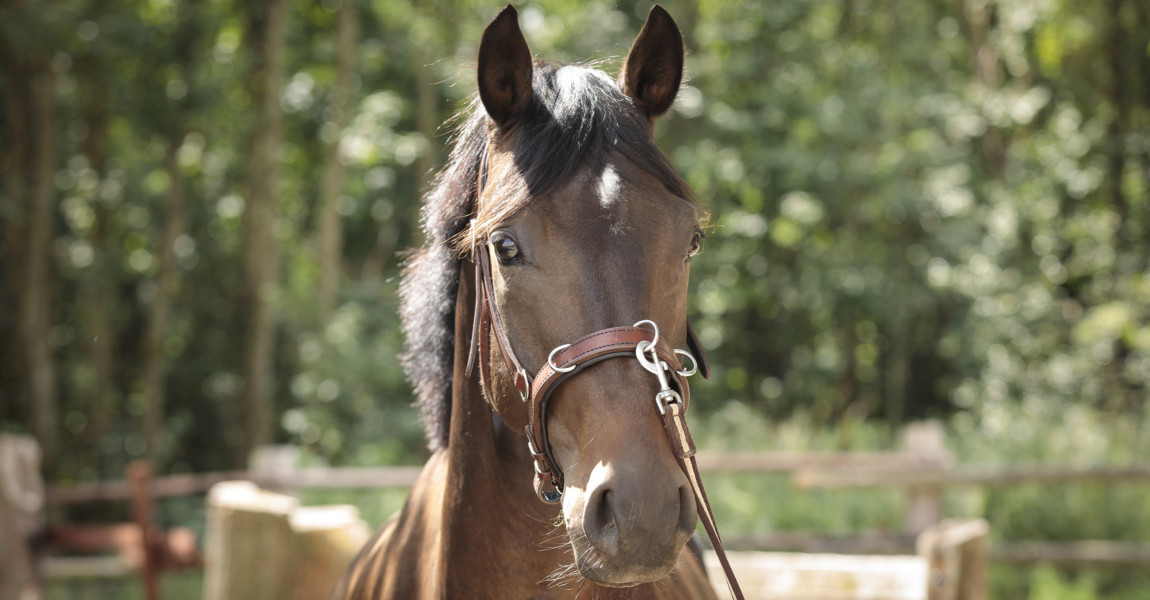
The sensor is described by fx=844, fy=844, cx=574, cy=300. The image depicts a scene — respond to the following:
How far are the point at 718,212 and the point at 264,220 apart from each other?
6.57 m

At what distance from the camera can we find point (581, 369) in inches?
59.7

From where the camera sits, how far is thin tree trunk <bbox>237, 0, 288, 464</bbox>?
464 inches

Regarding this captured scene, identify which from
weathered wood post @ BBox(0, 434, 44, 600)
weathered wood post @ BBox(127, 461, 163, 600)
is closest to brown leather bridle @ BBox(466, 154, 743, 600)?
weathered wood post @ BBox(0, 434, 44, 600)

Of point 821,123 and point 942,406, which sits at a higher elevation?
point 821,123

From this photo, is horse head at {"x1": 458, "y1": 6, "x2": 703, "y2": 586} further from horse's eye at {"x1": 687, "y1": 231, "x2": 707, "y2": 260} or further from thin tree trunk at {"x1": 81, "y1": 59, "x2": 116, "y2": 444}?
thin tree trunk at {"x1": 81, "y1": 59, "x2": 116, "y2": 444}

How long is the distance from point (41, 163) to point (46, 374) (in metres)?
3.04

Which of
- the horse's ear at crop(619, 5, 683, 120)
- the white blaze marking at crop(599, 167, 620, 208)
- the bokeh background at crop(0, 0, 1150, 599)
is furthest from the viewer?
the bokeh background at crop(0, 0, 1150, 599)

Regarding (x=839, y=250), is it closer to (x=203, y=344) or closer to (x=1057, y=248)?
(x=1057, y=248)

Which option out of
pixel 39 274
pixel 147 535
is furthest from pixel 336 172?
pixel 147 535

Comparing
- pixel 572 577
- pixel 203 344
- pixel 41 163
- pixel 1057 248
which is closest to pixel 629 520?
pixel 572 577

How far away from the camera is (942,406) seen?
15.8 m

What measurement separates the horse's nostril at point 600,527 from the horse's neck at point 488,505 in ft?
1.40

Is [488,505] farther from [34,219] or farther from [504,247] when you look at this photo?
[34,219]

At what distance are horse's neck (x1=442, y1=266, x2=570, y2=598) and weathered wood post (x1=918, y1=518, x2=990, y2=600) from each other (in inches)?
96.1
